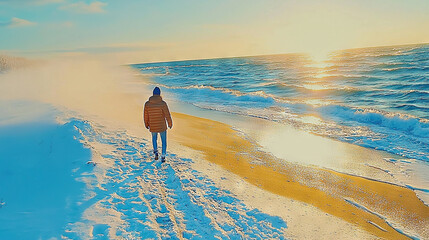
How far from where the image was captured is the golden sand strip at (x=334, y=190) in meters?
5.04

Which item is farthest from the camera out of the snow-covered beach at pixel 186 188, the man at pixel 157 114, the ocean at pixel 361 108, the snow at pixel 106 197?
the ocean at pixel 361 108

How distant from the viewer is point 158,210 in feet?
14.5

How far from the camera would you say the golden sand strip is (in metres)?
5.04

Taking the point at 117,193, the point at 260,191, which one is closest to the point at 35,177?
the point at 117,193

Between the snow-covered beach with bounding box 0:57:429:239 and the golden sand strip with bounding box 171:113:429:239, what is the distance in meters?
0.03

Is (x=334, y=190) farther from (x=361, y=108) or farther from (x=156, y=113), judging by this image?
(x=361, y=108)

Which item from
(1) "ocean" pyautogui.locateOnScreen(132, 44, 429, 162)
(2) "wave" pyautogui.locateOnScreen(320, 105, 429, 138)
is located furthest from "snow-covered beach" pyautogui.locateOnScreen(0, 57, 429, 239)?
(2) "wave" pyautogui.locateOnScreen(320, 105, 429, 138)

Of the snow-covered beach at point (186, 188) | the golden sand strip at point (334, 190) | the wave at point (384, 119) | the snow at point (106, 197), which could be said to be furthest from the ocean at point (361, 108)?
the snow at point (106, 197)

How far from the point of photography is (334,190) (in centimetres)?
616

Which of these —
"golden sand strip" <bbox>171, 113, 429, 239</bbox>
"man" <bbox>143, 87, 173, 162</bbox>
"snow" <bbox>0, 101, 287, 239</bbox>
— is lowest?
"golden sand strip" <bbox>171, 113, 429, 239</bbox>

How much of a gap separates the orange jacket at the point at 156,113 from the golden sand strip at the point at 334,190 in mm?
1750

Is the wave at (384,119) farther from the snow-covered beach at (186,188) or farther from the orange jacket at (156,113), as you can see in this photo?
the orange jacket at (156,113)

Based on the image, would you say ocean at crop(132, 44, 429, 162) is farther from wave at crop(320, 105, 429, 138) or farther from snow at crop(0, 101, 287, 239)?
snow at crop(0, 101, 287, 239)

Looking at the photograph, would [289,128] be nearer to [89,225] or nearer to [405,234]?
[405,234]
